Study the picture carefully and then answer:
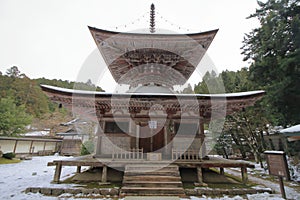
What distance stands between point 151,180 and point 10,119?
2042cm

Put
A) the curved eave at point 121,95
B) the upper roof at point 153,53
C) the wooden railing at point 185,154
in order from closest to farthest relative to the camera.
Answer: the curved eave at point 121,95 < the wooden railing at point 185,154 < the upper roof at point 153,53

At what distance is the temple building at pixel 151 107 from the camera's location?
24.2 feet

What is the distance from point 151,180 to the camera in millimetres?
6488

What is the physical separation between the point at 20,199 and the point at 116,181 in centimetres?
346

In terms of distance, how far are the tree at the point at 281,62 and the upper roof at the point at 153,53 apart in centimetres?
390

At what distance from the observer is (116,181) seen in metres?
7.62

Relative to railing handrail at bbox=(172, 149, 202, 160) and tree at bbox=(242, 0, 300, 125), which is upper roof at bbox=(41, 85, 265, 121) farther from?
tree at bbox=(242, 0, 300, 125)

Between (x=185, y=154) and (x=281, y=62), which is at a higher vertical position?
(x=281, y=62)

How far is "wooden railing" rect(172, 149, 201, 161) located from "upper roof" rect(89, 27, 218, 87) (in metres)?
4.94

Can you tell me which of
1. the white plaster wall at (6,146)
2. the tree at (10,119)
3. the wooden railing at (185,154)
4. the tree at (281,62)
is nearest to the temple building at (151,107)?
the wooden railing at (185,154)

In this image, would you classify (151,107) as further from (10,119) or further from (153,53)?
(10,119)

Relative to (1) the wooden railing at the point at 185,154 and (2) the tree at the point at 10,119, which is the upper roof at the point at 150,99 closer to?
(1) the wooden railing at the point at 185,154

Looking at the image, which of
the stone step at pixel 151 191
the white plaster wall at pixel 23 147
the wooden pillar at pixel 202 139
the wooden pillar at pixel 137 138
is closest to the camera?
the stone step at pixel 151 191

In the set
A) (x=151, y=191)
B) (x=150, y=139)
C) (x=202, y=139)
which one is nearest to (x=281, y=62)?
(x=202, y=139)
